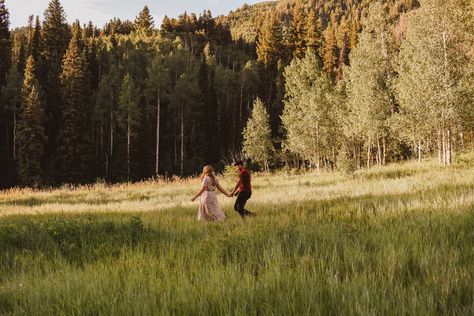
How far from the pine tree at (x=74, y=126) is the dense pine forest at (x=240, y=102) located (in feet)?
0.55

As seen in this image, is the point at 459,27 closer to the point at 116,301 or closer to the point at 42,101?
the point at 116,301

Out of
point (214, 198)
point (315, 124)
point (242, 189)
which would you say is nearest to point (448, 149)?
point (242, 189)

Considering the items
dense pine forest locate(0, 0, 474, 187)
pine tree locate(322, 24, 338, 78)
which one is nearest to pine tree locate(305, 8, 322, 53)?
dense pine forest locate(0, 0, 474, 187)

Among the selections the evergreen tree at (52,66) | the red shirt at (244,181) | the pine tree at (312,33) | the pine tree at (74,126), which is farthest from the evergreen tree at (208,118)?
the red shirt at (244,181)

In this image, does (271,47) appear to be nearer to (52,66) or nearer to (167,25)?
(52,66)

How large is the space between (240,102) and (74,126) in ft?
101

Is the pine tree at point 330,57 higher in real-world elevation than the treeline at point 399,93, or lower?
higher

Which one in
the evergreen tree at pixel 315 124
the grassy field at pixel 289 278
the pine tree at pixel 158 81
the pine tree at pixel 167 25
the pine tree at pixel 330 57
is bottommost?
the grassy field at pixel 289 278

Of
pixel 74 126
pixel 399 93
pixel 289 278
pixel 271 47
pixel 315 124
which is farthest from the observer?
pixel 271 47

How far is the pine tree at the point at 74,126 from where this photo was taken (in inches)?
1932

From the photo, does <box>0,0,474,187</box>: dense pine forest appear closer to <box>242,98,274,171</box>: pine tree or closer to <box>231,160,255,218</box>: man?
<box>242,98,274,171</box>: pine tree

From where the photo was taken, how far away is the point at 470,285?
119 inches

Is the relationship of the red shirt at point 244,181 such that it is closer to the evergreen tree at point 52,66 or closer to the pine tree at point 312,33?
the evergreen tree at point 52,66

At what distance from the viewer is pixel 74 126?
50594 mm
